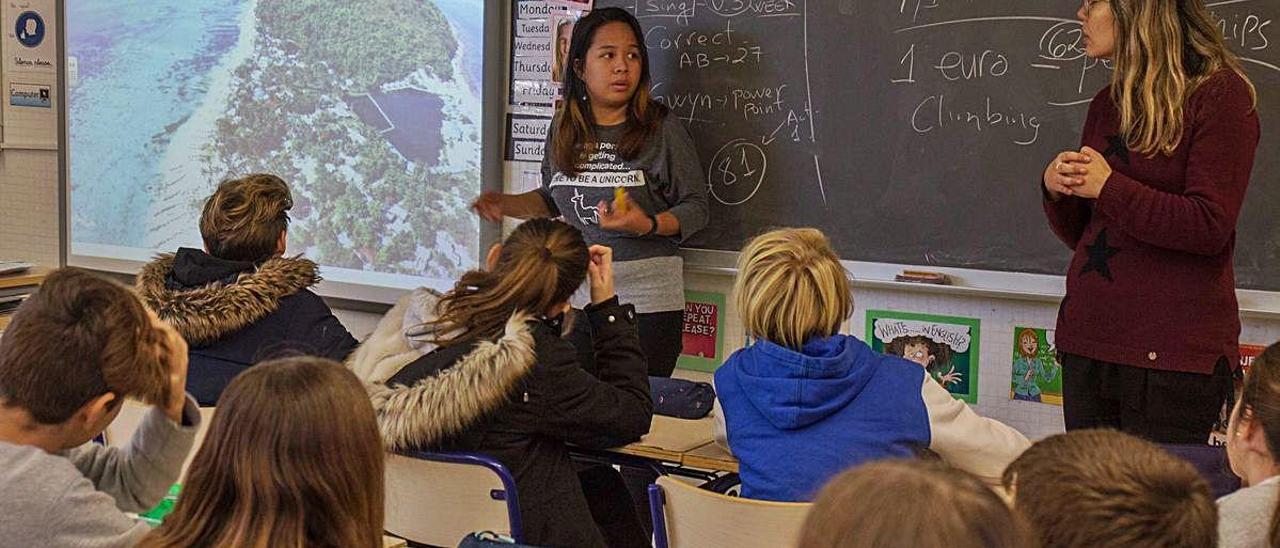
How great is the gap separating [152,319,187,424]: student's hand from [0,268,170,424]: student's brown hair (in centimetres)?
3

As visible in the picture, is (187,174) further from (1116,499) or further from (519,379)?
(1116,499)

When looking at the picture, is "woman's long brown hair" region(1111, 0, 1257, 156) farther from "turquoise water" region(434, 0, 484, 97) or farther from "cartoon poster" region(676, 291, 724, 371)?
"turquoise water" region(434, 0, 484, 97)

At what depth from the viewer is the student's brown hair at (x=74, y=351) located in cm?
186

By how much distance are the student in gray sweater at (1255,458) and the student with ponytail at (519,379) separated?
1256 mm

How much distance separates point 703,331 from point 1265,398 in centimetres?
276

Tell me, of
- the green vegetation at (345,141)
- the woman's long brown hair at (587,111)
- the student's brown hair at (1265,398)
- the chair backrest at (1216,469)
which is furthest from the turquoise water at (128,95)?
the student's brown hair at (1265,398)

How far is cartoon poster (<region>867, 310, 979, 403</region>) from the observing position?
4.16m

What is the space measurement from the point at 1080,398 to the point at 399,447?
1.56 meters

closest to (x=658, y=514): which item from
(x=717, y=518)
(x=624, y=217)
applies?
(x=717, y=518)

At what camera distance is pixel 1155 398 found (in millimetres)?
2941

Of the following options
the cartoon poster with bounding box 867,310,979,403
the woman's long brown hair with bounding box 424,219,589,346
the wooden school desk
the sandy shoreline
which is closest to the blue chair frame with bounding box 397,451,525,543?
the woman's long brown hair with bounding box 424,219,589,346

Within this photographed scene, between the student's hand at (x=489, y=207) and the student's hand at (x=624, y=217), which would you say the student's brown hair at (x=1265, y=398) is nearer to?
the student's hand at (x=624, y=217)

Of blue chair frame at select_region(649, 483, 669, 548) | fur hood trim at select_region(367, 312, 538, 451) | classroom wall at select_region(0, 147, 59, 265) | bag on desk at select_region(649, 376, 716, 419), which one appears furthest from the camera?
classroom wall at select_region(0, 147, 59, 265)

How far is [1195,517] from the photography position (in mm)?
1401
